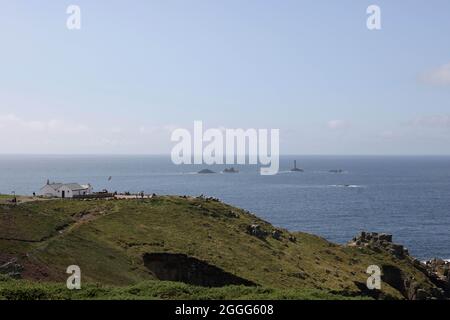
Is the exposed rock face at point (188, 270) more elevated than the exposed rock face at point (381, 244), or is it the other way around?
the exposed rock face at point (188, 270)

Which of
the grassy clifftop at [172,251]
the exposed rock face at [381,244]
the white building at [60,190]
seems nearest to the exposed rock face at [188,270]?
the grassy clifftop at [172,251]

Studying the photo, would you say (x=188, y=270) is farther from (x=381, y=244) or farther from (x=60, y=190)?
(x=381, y=244)

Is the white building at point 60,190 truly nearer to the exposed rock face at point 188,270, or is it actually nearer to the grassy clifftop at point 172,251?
the grassy clifftop at point 172,251

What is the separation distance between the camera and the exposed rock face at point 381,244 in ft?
273

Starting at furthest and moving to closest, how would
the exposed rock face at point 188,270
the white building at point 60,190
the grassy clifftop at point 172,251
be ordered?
the white building at point 60,190
the exposed rock face at point 188,270
the grassy clifftop at point 172,251

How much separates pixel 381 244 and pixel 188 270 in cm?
4729

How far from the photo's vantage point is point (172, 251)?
173 feet

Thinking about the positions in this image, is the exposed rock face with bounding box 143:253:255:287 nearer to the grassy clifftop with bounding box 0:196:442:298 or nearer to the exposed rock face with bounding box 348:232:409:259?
the grassy clifftop with bounding box 0:196:442:298

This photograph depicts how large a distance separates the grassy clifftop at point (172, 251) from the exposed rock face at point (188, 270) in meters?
0.10

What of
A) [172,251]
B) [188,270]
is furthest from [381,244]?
[172,251]

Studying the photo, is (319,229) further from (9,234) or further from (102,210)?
(9,234)

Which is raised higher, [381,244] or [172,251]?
[172,251]
